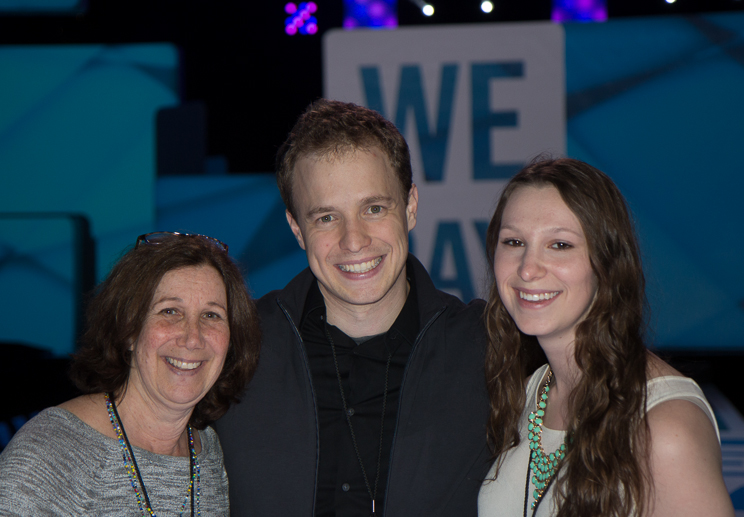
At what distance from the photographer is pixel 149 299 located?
185 cm

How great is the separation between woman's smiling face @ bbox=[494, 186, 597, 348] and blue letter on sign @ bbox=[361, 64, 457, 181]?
4.03 meters

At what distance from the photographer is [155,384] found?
1827 millimetres

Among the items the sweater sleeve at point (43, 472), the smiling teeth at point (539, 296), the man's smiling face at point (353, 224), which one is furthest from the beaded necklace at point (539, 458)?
the sweater sleeve at point (43, 472)

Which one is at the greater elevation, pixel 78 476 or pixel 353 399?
pixel 353 399

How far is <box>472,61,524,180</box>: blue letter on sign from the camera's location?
572 centimetres

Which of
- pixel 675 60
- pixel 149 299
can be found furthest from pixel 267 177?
pixel 149 299

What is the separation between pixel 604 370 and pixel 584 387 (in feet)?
0.23

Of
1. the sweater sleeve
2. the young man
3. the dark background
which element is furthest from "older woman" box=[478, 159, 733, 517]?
the dark background

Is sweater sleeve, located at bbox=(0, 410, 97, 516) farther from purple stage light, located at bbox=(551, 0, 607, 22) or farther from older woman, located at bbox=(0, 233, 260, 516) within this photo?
purple stage light, located at bbox=(551, 0, 607, 22)

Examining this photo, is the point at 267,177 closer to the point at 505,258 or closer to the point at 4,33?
the point at 4,33

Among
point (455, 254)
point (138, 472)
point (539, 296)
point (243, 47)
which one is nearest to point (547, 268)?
point (539, 296)

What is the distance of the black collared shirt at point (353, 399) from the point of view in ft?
6.31

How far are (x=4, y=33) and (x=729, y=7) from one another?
6706mm

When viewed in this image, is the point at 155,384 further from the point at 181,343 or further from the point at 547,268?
the point at 547,268
